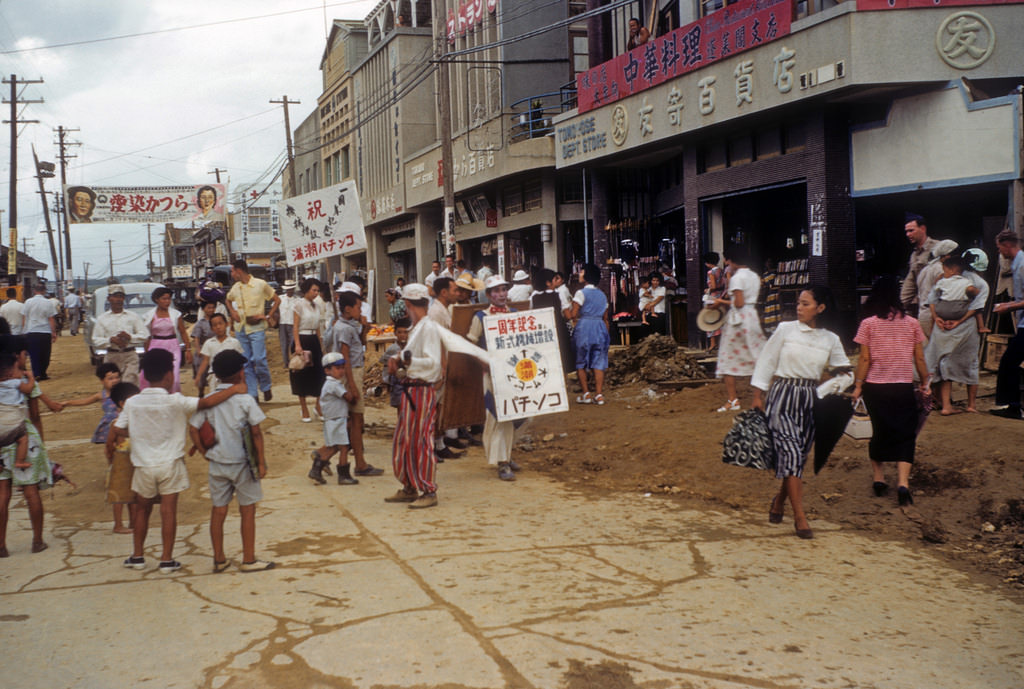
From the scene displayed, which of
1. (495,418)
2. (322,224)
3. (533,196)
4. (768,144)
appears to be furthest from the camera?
(533,196)

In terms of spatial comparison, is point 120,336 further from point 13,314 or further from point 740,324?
point 13,314

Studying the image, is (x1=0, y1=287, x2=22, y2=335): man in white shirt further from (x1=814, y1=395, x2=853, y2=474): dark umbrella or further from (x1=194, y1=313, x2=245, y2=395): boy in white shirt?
(x1=814, y1=395, x2=853, y2=474): dark umbrella

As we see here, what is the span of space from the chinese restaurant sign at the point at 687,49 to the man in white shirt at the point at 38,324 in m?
11.0

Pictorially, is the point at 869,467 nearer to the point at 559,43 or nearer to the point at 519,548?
the point at 519,548

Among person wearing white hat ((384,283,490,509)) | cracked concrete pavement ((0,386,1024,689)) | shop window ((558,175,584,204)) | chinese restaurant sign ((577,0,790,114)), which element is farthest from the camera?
shop window ((558,175,584,204))

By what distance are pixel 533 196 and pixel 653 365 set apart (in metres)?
11.1

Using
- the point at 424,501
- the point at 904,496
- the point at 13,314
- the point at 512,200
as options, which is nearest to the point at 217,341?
the point at 424,501

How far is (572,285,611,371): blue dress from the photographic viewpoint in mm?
12148

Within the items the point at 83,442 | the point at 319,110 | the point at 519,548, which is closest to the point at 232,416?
the point at 519,548

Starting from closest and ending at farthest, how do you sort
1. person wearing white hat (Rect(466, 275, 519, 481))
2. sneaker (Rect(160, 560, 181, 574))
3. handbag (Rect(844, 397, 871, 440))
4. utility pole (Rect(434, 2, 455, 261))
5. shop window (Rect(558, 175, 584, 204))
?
1. sneaker (Rect(160, 560, 181, 574))
2. handbag (Rect(844, 397, 871, 440))
3. person wearing white hat (Rect(466, 275, 519, 481))
4. utility pole (Rect(434, 2, 455, 261))
5. shop window (Rect(558, 175, 584, 204))

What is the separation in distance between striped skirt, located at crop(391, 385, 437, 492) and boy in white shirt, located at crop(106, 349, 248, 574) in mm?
1818

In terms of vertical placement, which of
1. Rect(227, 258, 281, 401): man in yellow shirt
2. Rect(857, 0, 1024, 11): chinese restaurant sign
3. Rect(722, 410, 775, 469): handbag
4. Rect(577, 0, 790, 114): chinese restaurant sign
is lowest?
Rect(722, 410, 775, 469): handbag

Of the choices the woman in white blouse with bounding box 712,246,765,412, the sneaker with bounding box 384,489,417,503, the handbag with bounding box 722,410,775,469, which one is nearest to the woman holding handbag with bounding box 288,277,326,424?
the sneaker with bounding box 384,489,417,503

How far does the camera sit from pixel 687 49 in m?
15.9
